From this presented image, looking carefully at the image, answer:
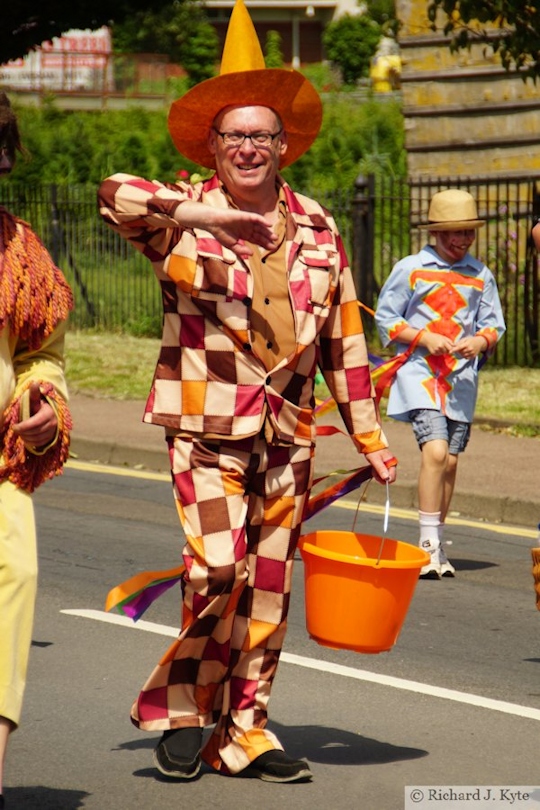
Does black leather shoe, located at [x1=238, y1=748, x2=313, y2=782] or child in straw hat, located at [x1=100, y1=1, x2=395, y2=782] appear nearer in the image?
child in straw hat, located at [x1=100, y1=1, x2=395, y2=782]

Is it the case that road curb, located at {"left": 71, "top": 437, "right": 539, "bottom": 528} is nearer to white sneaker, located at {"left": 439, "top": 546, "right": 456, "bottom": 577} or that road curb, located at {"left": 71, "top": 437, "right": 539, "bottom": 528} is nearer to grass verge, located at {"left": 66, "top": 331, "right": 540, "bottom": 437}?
white sneaker, located at {"left": 439, "top": 546, "right": 456, "bottom": 577}

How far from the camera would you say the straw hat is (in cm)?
802

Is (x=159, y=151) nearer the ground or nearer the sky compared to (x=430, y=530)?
nearer the sky

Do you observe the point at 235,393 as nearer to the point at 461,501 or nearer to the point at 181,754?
the point at 181,754

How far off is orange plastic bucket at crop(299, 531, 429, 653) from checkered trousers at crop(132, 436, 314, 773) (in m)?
0.09

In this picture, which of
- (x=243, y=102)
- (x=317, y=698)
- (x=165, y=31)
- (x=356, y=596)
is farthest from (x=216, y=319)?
(x=165, y=31)

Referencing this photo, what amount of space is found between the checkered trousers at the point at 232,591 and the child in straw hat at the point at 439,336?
3400mm

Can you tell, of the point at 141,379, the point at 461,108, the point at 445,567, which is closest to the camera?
the point at 445,567

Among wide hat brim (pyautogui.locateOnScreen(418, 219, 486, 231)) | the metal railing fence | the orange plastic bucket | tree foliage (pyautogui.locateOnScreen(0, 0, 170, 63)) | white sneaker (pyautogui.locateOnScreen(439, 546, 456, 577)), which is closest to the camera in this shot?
the orange plastic bucket

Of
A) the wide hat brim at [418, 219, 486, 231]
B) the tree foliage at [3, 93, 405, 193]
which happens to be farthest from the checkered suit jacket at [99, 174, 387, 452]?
the tree foliage at [3, 93, 405, 193]

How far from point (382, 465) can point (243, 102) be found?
4.00 feet

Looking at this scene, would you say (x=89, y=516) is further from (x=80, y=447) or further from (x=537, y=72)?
(x=537, y=72)

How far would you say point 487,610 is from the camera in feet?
24.2

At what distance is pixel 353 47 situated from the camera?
6122cm
